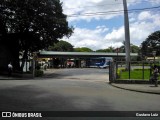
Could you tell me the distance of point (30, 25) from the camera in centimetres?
4891

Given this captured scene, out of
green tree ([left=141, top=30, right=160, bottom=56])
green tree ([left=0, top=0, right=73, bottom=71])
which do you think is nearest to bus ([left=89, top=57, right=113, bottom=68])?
green tree ([left=0, top=0, right=73, bottom=71])

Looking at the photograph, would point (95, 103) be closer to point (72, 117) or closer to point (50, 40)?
point (72, 117)

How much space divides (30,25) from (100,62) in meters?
45.3

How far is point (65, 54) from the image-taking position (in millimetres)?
98312

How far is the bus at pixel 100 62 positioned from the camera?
294ft

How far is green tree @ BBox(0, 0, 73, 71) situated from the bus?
120ft

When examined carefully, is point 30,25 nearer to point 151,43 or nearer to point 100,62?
point 100,62

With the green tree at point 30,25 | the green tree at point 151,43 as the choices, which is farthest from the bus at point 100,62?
the green tree at point 151,43

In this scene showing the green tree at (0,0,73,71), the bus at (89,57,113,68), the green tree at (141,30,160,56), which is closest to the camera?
the green tree at (0,0,73,71)

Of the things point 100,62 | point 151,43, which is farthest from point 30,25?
point 151,43

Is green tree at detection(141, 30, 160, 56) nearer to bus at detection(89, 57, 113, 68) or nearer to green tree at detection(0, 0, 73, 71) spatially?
bus at detection(89, 57, 113, 68)

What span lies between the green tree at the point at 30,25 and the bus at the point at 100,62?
1446 inches

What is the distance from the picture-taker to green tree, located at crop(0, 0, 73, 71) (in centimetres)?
4775

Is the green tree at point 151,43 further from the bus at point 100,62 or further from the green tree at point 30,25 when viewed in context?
the green tree at point 30,25
